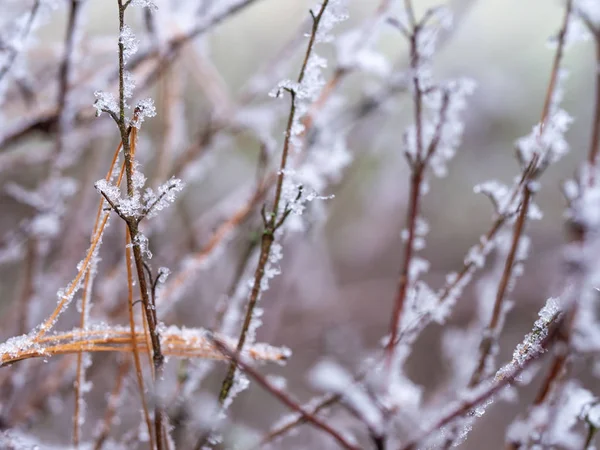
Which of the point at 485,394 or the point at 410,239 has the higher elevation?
the point at 410,239

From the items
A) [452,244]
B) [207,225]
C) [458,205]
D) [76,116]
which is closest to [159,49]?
[76,116]

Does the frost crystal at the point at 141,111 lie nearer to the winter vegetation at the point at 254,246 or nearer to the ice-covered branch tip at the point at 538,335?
the winter vegetation at the point at 254,246

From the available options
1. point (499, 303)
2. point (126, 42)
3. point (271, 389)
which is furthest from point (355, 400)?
point (126, 42)

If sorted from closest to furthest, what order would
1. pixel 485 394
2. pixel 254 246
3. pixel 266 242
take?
pixel 485 394 < pixel 266 242 < pixel 254 246

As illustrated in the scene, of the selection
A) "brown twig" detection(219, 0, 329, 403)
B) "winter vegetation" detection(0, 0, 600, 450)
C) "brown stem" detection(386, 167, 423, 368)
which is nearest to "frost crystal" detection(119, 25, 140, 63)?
"winter vegetation" detection(0, 0, 600, 450)

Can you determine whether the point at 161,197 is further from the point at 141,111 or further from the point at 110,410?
the point at 110,410

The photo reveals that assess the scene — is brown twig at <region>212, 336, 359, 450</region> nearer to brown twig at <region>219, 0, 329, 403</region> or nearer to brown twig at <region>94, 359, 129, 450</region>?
brown twig at <region>219, 0, 329, 403</region>

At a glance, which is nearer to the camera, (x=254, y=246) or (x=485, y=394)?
(x=485, y=394)

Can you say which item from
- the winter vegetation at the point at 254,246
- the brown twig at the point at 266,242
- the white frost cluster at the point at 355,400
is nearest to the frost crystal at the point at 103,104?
the winter vegetation at the point at 254,246
